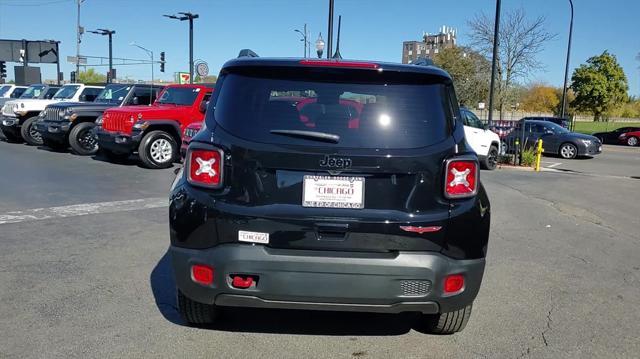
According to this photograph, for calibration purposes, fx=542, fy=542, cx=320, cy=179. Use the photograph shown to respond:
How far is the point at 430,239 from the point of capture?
3.05 meters

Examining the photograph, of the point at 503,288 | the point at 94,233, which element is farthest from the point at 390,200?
the point at 94,233

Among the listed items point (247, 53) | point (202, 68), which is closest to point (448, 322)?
point (247, 53)

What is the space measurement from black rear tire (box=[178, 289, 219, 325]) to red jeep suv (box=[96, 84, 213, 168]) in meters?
9.44

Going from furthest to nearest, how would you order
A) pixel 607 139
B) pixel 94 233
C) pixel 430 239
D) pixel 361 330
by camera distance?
1. pixel 607 139
2. pixel 94 233
3. pixel 361 330
4. pixel 430 239

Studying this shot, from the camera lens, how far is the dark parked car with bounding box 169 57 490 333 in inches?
119

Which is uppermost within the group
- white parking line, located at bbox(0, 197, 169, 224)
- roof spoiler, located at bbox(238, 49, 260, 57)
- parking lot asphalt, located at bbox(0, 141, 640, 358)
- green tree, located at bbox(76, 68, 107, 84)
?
green tree, located at bbox(76, 68, 107, 84)

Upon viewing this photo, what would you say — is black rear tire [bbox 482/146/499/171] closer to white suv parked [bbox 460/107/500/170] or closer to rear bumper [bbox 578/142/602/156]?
white suv parked [bbox 460/107/500/170]

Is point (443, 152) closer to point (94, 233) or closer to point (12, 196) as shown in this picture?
point (94, 233)

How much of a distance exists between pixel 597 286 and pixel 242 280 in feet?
11.7

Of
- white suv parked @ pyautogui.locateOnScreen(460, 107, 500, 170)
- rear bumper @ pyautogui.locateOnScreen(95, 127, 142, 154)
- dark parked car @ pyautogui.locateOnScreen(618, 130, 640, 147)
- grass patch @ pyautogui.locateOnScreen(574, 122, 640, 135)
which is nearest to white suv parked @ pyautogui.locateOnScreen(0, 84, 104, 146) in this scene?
rear bumper @ pyautogui.locateOnScreen(95, 127, 142, 154)

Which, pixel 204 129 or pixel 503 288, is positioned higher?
pixel 204 129

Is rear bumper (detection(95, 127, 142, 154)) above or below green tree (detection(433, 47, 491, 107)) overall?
below

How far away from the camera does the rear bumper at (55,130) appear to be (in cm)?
1474

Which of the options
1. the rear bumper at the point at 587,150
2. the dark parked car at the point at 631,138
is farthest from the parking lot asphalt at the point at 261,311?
the dark parked car at the point at 631,138
